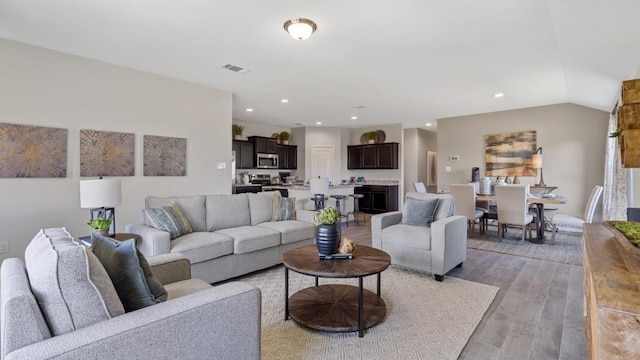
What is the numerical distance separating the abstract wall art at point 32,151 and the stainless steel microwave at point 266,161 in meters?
4.63

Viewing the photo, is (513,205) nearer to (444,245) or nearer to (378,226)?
(444,245)

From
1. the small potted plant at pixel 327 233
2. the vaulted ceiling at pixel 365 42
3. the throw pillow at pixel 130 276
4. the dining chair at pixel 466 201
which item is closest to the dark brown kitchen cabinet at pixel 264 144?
the vaulted ceiling at pixel 365 42

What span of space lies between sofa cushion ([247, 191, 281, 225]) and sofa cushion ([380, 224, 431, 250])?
1450 mm

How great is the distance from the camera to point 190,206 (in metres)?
3.42

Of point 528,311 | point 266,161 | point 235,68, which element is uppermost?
point 235,68

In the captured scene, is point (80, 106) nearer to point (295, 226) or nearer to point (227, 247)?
point (227, 247)

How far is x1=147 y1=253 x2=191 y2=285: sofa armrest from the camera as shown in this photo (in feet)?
6.36

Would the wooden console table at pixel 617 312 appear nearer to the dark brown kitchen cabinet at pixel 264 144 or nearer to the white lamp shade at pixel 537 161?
the white lamp shade at pixel 537 161

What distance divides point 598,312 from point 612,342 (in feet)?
0.27

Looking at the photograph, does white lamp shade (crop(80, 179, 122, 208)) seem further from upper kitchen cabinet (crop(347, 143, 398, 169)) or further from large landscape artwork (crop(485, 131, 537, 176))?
upper kitchen cabinet (crop(347, 143, 398, 169))

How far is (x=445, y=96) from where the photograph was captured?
17.7 feet

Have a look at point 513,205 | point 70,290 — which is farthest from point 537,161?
point 70,290

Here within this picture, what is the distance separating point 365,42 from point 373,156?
5.94 metres

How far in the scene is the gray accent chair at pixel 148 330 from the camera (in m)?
Answer: 0.92
